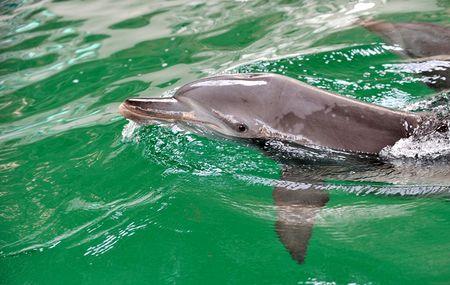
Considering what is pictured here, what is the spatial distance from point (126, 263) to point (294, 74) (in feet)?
13.2

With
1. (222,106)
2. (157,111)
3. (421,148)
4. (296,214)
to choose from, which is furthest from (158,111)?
(421,148)

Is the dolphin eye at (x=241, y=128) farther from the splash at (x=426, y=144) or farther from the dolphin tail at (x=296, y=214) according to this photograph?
the splash at (x=426, y=144)

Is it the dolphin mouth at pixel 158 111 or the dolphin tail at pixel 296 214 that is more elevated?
the dolphin mouth at pixel 158 111

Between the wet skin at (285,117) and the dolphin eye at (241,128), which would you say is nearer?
the wet skin at (285,117)

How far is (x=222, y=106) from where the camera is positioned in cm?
611

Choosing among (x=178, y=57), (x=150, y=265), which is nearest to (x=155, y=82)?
(x=178, y=57)

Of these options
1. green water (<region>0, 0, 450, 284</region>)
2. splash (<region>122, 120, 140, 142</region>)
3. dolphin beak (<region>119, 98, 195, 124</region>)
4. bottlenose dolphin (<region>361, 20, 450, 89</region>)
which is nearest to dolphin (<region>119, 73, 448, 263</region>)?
dolphin beak (<region>119, 98, 195, 124</region>)

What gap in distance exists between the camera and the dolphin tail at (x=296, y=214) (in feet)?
16.7

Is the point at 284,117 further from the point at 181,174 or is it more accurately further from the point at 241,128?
the point at 181,174

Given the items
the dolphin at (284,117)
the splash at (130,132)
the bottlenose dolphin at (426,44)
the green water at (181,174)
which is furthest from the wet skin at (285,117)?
the bottlenose dolphin at (426,44)

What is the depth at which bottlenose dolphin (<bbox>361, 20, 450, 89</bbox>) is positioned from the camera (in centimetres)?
781

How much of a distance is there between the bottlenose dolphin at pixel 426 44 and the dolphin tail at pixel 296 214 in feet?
9.03

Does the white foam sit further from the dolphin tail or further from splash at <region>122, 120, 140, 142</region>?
splash at <region>122, 120, 140, 142</region>

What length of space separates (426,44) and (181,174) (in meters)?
4.01
